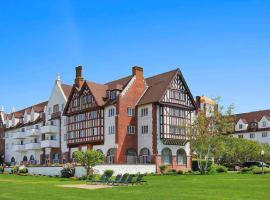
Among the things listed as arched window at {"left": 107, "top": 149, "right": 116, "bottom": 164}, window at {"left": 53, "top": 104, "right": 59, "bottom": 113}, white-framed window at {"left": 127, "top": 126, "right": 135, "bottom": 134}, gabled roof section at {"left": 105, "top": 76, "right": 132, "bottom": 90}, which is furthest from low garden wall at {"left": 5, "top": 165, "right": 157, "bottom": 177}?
window at {"left": 53, "top": 104, "right": 59, "bottom": 113}

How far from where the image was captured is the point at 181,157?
61.4 metres

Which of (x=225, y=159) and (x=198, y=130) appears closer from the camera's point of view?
(x=198, y=130)

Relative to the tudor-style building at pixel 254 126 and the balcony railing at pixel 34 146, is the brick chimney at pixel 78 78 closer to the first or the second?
the balcony railing at pixel 34 146

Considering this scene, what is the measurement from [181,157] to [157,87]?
433 inches

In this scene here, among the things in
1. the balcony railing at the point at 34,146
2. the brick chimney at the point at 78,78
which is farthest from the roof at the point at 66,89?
the balcony railing at the point at 34,146

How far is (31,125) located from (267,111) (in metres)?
51.9

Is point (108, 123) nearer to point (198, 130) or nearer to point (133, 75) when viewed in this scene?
point (133, 75)

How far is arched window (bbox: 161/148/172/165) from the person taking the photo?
58634mm

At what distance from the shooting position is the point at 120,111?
59.5 metres

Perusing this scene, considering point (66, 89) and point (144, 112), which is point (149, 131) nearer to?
point (144, 112)

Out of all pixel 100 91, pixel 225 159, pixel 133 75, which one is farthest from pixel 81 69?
pixel 225 159

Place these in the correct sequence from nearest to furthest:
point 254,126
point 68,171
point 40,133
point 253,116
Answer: point 68,171, point 40,133, point 254,126, point 253,116

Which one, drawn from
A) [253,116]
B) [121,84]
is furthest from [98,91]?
[253,116]

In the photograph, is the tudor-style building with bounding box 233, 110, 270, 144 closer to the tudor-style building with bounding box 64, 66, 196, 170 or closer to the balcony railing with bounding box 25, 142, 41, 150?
the tudor-style building with bounding box 64, 66, 196, 170
